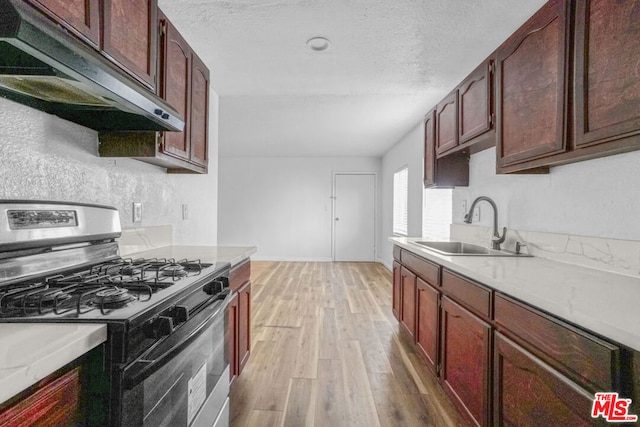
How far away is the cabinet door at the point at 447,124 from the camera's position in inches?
92.1

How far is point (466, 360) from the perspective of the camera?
5.04 ft

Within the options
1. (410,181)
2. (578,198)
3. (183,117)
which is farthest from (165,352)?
(410,181)

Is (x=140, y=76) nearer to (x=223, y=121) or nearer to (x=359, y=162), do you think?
(x=223, y=121)

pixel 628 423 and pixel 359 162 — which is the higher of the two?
pixel 359 162

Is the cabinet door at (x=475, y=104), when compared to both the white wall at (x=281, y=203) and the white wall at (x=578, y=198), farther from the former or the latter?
the white wall at (x=281, y=203)

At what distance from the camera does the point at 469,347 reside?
4.92 ft

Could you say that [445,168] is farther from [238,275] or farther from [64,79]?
[64,79]

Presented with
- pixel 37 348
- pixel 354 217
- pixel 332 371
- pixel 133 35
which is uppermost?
pixel 133 35

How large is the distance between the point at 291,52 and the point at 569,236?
212 cm

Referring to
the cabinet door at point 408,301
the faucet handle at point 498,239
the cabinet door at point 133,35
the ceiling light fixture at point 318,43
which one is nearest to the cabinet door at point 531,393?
the faucet handle at point 498,239

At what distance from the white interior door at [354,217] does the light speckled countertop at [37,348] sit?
620 centimetres

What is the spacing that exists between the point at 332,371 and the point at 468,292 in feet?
3.83

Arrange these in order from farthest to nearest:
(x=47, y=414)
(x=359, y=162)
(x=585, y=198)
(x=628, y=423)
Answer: (x=359, y=162)
(x=585, y=198)
(x=628, y=423)
(x=47, y=414)

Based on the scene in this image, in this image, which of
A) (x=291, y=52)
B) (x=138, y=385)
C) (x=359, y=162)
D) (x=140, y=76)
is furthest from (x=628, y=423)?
(x=359, y=162)
